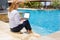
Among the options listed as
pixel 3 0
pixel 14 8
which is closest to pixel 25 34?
pixel 14 8

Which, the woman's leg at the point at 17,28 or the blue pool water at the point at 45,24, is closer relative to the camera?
the woman's leg at the point at 17,28

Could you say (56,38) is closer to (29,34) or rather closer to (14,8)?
(29,34)

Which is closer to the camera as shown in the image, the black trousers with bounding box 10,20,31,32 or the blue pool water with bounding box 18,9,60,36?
the black trousers with bounding box 10,20,31,32

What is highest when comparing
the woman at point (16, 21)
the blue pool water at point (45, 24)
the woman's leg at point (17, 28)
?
the woman at point (16, 21)

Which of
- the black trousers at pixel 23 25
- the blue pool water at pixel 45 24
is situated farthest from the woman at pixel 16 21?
the blue pool water at pixel 45 24

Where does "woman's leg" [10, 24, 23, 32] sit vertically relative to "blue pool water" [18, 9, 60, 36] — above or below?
above

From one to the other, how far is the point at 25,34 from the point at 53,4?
77.3 feet

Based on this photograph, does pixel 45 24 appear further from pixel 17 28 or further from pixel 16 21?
pixel 16 21

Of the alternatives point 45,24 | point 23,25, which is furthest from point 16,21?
point 45,24

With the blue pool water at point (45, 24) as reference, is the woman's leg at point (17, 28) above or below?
above

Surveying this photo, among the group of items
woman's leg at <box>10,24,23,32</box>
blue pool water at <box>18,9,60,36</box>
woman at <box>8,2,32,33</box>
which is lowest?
blue pool water at <box>18,9,60,36</box>

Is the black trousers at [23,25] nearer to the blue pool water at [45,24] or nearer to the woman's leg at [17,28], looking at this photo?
the woman's leg at [17,28]

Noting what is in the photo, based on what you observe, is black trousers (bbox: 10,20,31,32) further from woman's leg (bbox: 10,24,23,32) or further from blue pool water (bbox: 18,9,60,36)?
blue pool water (bbox: 18,9,60,36)

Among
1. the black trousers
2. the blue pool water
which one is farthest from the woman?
the blue pool water
